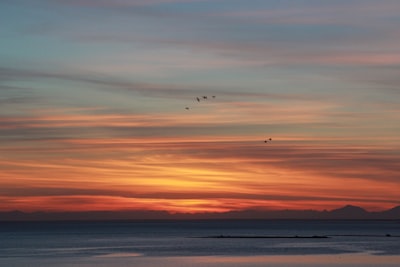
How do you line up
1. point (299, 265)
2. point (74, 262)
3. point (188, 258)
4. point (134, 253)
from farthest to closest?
point (134, 253)
point (188, 258)
point (74, 262)
point (299, 265)

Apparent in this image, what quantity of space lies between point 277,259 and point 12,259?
28676 mm

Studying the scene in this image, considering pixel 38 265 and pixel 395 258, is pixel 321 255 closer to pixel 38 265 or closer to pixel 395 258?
pixel 395 258

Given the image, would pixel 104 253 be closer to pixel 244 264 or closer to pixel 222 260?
pixel 222 260

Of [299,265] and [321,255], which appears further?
[321,255]

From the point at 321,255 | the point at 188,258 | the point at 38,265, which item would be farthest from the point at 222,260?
the point at 38,265

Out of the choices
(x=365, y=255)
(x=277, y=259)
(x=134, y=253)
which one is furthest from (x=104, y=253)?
(x=365, y=255)

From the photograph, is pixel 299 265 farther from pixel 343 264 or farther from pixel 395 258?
pixel 395 258

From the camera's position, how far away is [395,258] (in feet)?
280

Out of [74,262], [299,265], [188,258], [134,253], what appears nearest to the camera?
[299,265]

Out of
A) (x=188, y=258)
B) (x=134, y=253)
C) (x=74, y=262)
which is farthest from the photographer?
(x=134, y=253)

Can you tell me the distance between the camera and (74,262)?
83188mm

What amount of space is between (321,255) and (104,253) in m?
26.4

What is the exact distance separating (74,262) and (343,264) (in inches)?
1049

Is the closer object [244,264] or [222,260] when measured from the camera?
[244,264]
